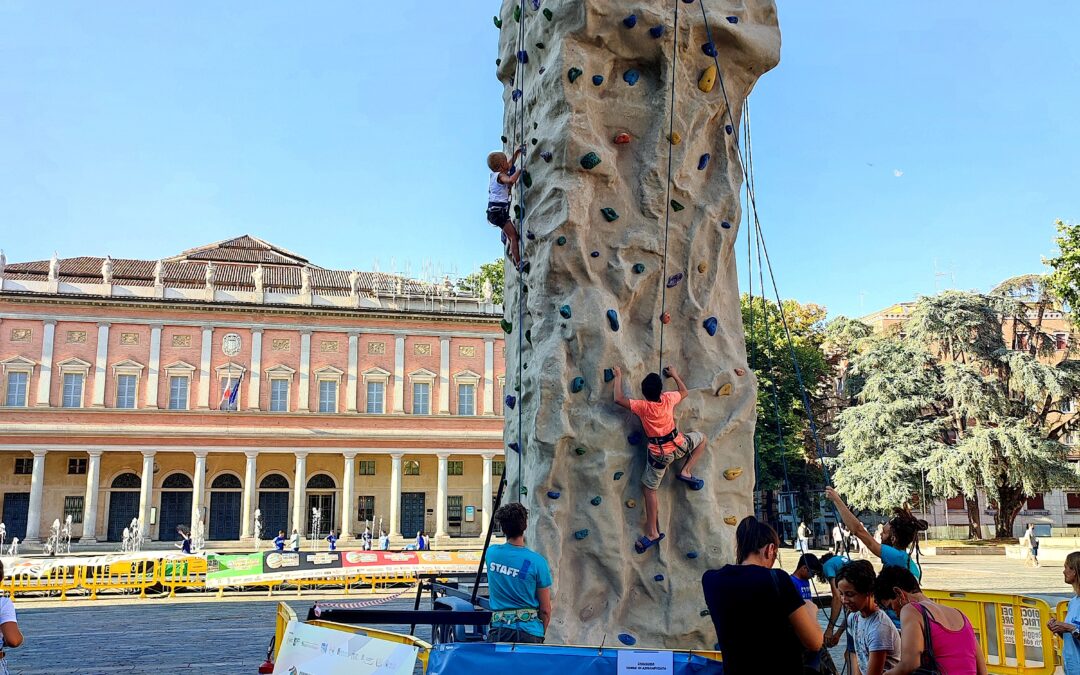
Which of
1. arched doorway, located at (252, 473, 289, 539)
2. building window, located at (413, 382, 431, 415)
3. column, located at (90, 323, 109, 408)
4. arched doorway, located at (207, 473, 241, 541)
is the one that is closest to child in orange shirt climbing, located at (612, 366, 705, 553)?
building window, located at (413, 382, 431, 415)

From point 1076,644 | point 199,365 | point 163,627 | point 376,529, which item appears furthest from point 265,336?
point 1076,644

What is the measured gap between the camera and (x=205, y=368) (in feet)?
136

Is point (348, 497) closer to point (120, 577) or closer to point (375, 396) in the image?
point (375, 396)

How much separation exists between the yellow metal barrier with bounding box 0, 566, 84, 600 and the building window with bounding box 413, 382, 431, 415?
81.0ft

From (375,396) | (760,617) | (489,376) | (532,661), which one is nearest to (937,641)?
(760,617)

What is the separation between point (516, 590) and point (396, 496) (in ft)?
129

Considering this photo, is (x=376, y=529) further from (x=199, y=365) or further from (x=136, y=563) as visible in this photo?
(x=136, y=563)

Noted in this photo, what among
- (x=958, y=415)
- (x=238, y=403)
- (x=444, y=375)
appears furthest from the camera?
(x=444, y=375)

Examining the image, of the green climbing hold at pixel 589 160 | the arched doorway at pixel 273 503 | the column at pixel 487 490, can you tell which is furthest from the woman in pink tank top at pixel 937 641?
the arched doorway at pixel 273 503

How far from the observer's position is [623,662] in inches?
158

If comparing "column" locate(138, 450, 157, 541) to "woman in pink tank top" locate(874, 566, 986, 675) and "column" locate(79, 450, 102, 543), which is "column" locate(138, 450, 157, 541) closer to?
"column" locate(79, 450, 102, 543)

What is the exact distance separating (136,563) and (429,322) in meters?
25.8

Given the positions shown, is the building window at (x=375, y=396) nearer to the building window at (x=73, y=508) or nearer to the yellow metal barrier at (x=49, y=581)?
the building window at (x=73, y=508)

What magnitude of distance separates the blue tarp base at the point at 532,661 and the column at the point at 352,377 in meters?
39.9
